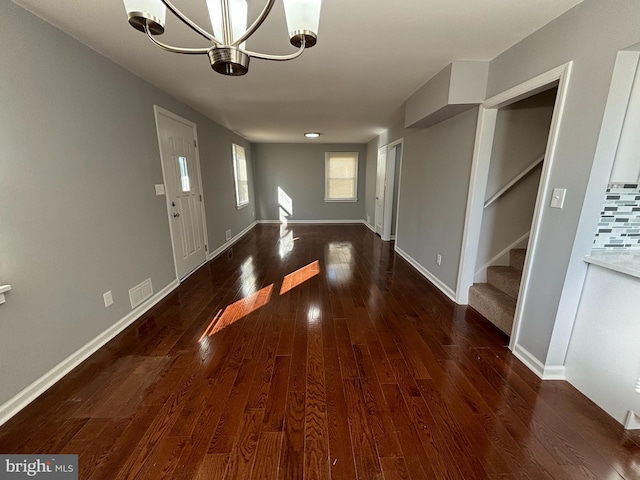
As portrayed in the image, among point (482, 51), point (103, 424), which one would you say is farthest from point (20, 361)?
point (482, 51)

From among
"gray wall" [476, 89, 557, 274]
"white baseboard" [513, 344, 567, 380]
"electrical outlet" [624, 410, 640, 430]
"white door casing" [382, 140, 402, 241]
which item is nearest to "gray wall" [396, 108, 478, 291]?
"gray wall" [476, 89, 557, 274]

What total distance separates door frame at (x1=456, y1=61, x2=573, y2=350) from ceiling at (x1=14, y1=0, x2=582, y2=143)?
1.21 ft

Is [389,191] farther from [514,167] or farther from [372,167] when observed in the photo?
[514,167]

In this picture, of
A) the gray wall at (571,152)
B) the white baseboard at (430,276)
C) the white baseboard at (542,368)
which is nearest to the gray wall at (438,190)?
the white baseboard at (430,276)

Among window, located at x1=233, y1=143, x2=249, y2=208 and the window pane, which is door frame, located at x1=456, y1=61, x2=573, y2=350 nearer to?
the window pane

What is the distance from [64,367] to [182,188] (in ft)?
7.41

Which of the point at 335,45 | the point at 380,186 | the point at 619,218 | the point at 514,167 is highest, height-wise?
the point at 335,45

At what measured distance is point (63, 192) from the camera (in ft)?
5.85

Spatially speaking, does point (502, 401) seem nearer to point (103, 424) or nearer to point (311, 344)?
point (311, 344)

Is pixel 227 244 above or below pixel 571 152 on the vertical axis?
below

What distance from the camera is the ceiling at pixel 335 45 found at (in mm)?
1544

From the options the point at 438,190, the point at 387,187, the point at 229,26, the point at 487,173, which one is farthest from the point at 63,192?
the point at 387,187

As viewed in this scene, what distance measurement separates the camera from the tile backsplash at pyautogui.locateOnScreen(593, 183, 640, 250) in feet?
5.07

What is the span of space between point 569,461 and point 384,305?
1.63 m
